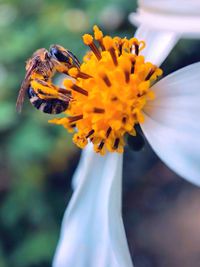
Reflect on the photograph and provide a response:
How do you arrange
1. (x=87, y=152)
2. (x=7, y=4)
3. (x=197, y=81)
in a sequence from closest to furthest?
(x=197, y=81)
(x=87, y=152)
(x=7, y=4)

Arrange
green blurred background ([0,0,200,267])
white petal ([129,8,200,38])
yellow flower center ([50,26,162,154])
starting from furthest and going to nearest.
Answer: green blurred background ([0,0,200,267]) → yellow flower center ([50,26,162,154]) → white petal ([129,8,200,38])

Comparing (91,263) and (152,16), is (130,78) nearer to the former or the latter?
(152,16)

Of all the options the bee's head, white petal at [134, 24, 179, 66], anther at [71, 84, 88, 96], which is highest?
white petal at [134, 24, 179, 66]

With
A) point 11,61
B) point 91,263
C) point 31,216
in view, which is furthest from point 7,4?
Answer: point 91,263

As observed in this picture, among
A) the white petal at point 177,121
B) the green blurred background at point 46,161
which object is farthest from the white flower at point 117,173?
the green blurred background at point 46,161

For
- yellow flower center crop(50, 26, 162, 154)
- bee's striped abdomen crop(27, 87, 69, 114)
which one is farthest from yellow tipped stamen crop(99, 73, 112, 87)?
bee's striped abdomen crop(27, 87, 69, 114)

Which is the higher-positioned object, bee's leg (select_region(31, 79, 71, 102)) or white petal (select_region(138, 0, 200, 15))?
white petal (select_region(138, 0, 200, 15))

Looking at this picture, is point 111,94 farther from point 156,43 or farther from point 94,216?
point 94,216

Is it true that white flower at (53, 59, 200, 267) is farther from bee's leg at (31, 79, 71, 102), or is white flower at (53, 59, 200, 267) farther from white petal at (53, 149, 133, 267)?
bee's leg at (31, 79, 71, 102)
